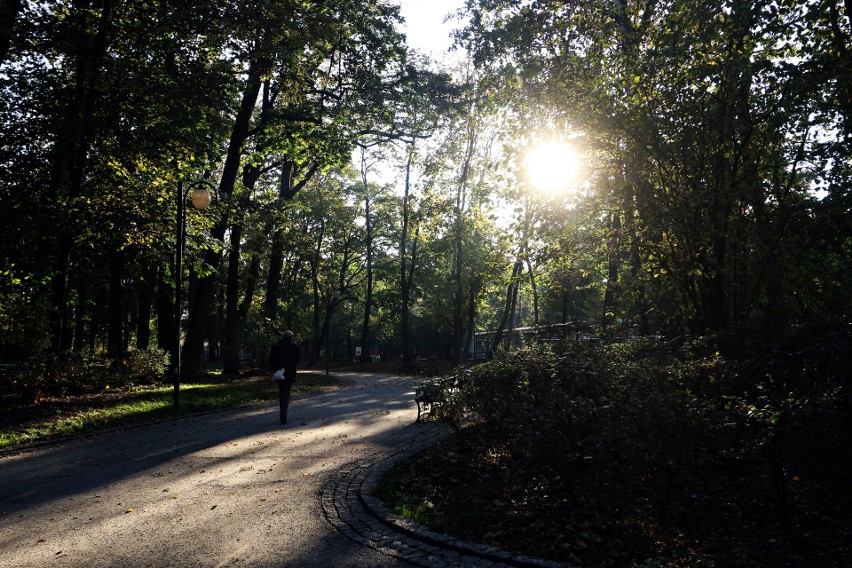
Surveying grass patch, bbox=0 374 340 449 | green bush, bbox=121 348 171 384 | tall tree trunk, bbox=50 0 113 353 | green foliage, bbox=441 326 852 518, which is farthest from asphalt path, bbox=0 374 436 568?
green bush, bbox=121 348 171 384

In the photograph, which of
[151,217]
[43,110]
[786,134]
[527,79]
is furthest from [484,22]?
[43,110]

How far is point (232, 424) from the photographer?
1224 centimetres

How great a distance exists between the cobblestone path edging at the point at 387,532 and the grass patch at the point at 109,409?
6.21 metres

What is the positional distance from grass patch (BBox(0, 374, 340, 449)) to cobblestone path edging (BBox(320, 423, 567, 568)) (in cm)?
621

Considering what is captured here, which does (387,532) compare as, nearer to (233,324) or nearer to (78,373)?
(78,373)

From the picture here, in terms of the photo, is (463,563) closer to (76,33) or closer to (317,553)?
(317,553)

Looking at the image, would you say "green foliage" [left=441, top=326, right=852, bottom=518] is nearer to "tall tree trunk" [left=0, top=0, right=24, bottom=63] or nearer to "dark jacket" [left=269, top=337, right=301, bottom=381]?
"dark jacket" [left=269, top=337, right=301, bottom=381]

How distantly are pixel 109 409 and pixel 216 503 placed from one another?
8.30m

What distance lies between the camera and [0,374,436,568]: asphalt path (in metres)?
4.66

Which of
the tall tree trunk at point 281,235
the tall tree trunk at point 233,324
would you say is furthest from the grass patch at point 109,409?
the tall tree trunk at point 281,235

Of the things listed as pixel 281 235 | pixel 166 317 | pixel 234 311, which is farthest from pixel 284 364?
pixel 234 311

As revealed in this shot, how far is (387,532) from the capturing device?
17.0 feet

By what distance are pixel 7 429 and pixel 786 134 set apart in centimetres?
1392

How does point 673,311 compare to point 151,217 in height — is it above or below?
below
